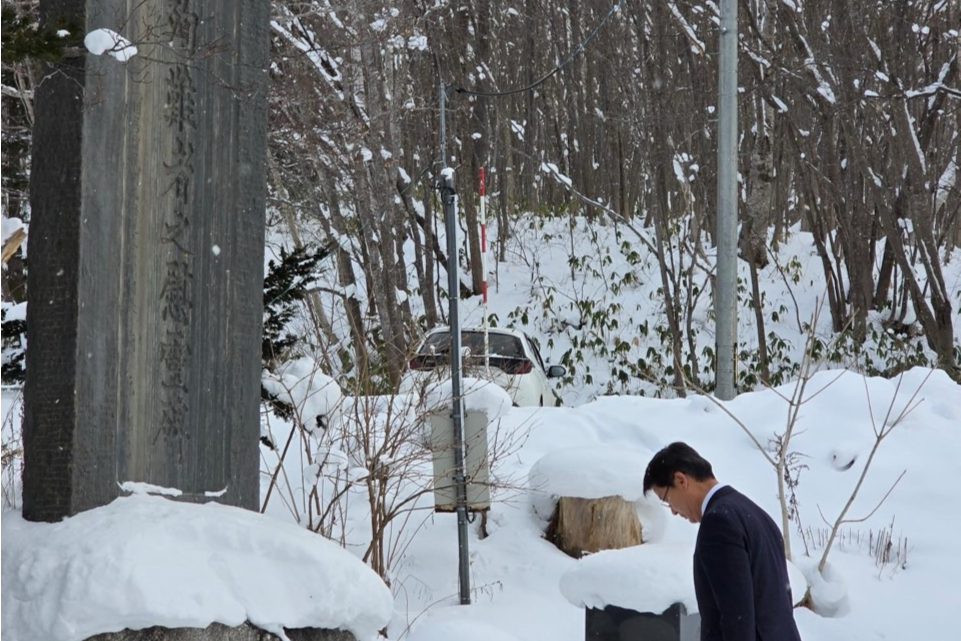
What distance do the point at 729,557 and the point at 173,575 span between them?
192 centimetres

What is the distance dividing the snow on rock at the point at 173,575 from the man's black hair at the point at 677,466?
1380mm

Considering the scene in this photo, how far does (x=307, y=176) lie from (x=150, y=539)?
1200 cm

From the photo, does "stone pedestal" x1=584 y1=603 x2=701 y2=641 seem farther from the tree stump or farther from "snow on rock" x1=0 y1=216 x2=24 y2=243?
"snow on rock" x1=0 y1=216 x2=24 y2=243

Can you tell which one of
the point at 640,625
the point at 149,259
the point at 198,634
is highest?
the point at 149,259

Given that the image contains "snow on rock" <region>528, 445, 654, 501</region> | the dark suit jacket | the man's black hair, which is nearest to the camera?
the dark suit jacket

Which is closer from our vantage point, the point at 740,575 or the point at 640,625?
the point at 740,575

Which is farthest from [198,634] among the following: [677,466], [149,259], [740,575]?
[740,575]

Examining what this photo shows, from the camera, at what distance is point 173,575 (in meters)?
3.99

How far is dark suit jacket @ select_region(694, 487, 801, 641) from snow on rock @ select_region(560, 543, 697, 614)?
1879 millimetres

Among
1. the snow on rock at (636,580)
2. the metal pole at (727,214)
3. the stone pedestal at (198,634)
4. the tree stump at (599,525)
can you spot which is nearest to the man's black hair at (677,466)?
the stone pedestal at (198,634)

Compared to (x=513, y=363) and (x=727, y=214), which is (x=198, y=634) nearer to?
(x=727, y=214)

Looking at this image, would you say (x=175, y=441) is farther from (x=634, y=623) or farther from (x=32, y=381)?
(x=634, y=623)

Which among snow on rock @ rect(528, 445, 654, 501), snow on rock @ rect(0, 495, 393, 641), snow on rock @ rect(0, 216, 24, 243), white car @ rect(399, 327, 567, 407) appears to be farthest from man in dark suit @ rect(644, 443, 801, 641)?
white car @ rect(399, 327, 567, 407)

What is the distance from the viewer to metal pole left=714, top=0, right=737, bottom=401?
11305 millimetres
